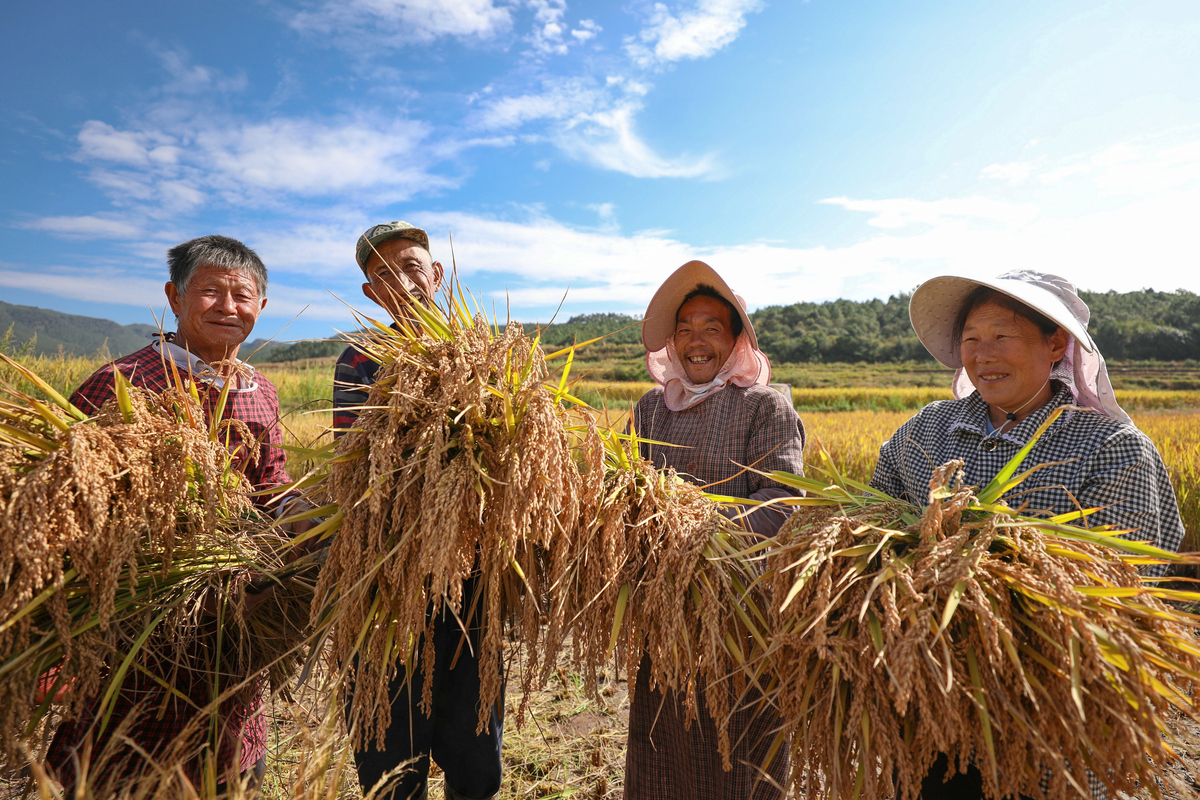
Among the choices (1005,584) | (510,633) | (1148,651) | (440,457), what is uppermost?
(440,457)

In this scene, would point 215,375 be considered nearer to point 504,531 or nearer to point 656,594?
point 504,531

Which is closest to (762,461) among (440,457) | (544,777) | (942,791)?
(942,791)

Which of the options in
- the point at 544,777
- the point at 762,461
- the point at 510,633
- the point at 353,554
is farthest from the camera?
the point at 544,777

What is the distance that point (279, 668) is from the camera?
1737 millimetres

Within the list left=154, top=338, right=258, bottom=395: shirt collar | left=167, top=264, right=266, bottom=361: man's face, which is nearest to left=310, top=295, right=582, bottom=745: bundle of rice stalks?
left=154, top=338, right=258, bottom=395: shirt collar

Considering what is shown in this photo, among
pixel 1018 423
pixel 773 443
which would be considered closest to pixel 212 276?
pixel 773 443

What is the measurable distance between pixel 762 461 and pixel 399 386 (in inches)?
54.1

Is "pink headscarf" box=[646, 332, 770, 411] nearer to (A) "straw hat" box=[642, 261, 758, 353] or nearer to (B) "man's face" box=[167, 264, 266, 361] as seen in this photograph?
(A) "straw hat" box=[642, 261, 758, 353]

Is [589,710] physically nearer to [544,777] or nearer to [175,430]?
[544,777]

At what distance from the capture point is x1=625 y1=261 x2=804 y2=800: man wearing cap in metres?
2.05

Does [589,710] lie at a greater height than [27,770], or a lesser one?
lesser

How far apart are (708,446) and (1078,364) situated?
1212 millimetres

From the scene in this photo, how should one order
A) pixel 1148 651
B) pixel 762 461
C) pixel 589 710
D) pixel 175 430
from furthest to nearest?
1. pixel 589 710
2. pixel 762 461
3. pixel 175 430
4. pixel 1148 651

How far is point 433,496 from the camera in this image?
3.95 feet
